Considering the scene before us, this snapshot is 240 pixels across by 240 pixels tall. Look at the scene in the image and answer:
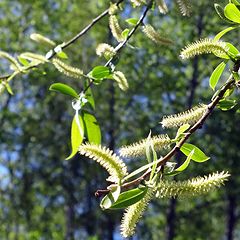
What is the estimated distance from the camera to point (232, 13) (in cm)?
86

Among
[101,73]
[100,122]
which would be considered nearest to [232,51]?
[101,73]

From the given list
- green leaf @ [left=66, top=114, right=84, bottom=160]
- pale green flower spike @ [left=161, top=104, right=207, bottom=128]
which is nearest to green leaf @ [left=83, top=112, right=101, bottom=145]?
green leaf @ [left=66, top=114, right=84, bottom=160]

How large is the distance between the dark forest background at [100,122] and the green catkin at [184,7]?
25.3ft

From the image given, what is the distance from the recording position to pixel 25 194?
1284 centimetres

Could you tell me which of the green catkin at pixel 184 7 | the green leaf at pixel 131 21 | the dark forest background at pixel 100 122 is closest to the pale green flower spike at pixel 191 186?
the green catkin at pixel 184 7

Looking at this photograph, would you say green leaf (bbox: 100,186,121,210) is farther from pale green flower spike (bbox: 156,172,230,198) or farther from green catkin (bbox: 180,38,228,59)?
green catkin (bbox: 180,38,228,59)

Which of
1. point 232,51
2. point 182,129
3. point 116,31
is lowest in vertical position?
point 182,129

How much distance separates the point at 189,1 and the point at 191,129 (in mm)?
297

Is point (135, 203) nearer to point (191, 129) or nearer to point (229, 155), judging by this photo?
point (191, 129)

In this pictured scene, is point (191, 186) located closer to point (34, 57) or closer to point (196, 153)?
point (196, 153)

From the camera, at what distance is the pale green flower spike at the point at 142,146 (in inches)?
29.8

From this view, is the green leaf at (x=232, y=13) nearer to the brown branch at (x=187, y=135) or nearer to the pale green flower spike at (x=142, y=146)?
the brown branch at (x=187, y=135)

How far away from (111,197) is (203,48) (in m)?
0.25

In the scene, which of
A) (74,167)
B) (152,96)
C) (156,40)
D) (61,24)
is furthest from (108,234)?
(156,40)
